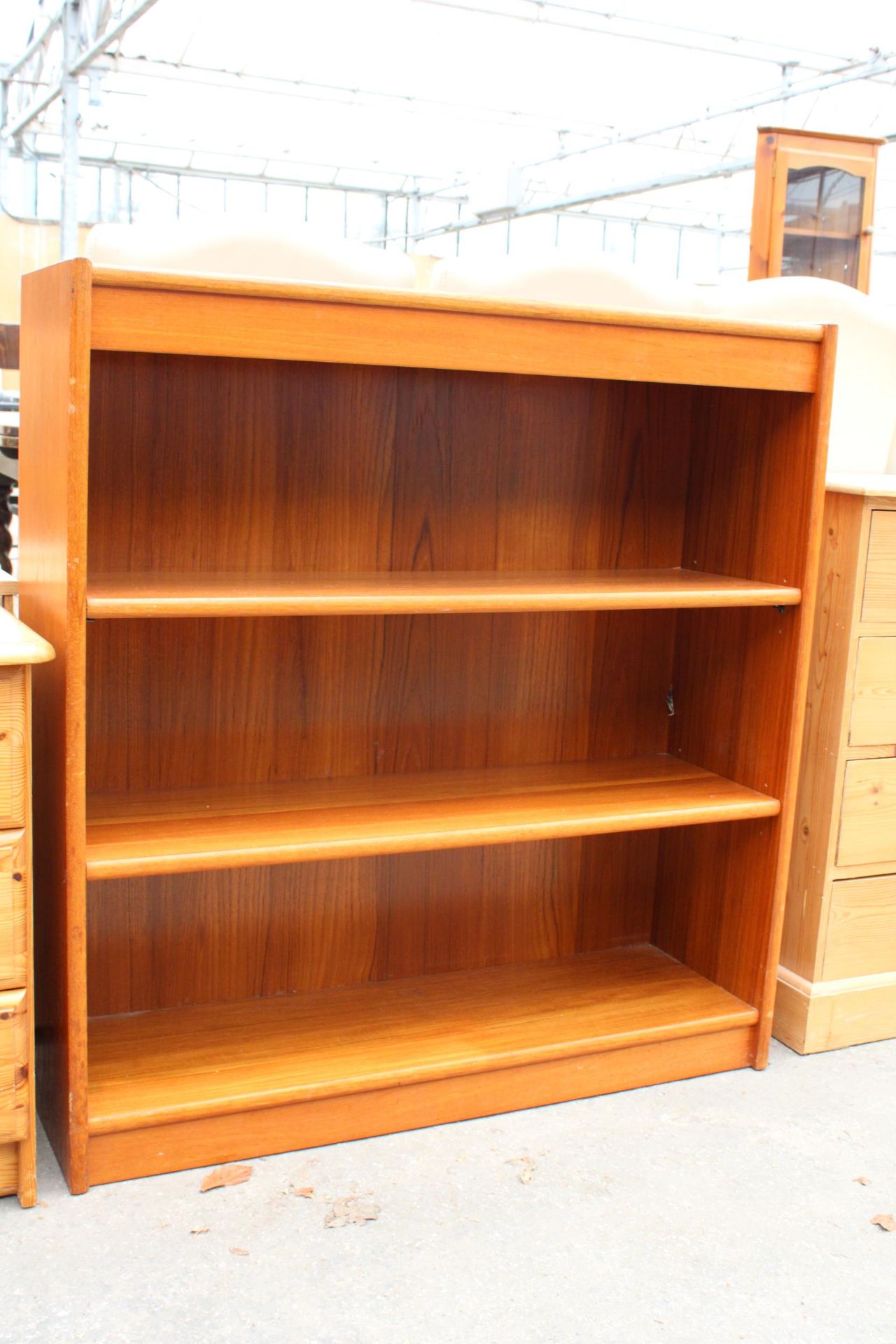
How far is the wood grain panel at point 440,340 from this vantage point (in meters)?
1.58

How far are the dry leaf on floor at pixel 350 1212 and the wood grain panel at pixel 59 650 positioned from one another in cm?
35

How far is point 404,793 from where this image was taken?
2.10 meters

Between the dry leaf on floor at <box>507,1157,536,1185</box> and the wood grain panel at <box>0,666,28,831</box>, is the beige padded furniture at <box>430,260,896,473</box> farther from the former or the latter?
the dry leaf on floor at <box>507,1157,536,1185</box>

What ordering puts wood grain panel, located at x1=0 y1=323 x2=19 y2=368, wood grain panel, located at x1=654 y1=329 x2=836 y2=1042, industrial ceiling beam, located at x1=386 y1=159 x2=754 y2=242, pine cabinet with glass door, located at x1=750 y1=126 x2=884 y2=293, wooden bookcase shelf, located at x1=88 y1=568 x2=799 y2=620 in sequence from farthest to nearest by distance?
industrial ceiling beam, located at x1=386 y1=159 x2=754 y2=242 → pine cabinet with glass door, located at x1=750 y1=126 x2=884 y2=293 → wood grain panel, located at x1=0 y1=323 x2=19 y2=368 → wood grain panel, located at x1=654 y1=329 x2=836 y2=1042 → wooden bookcase shelf, located at x1=88 y1=568 x2=799 y2=620

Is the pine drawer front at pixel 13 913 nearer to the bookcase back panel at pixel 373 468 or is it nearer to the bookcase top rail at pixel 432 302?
the bookcase back panel at pixel 373 468

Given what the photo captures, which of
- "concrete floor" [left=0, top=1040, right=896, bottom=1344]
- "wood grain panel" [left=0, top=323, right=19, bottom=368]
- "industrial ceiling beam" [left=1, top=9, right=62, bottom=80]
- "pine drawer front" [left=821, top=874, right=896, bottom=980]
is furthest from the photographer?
"industrial ceiling beam" [left=1, top=9, right=62, bottom=80]

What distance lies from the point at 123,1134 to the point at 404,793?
0.68 meters

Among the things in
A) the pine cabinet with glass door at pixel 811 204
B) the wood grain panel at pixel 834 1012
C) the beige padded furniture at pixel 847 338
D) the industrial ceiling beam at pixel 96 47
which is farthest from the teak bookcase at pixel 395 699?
the industrial ceiling beam at pixel 96 47

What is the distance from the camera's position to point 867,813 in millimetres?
2258

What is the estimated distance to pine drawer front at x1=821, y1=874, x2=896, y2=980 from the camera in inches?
89.6

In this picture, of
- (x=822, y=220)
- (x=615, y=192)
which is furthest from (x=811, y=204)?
(x=615, y=192)

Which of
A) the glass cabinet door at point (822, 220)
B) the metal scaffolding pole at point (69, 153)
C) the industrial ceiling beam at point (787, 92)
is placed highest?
the industrial ceiling beam at point (787, 92)

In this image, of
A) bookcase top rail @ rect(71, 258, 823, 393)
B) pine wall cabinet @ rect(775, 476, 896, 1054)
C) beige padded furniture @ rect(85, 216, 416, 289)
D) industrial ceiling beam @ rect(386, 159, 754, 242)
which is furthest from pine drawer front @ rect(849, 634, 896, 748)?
industrial ceiling beam @ rect(386, 159, 754, 242)

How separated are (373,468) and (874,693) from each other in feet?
3.19
